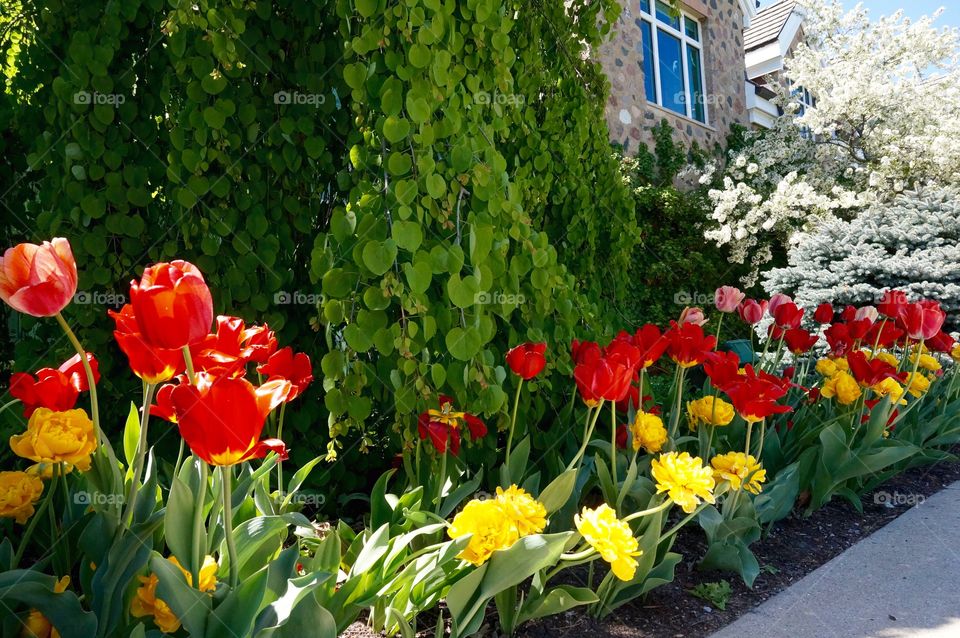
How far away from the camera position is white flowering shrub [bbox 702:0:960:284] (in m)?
7.52

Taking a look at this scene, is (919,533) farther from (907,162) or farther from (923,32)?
(923,32)

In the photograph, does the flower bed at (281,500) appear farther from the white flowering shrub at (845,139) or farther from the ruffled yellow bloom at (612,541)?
the white flowering shrub at (845,139)

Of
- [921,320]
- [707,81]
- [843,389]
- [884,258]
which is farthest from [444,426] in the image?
[707,81]

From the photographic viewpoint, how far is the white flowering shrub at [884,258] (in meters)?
4.66

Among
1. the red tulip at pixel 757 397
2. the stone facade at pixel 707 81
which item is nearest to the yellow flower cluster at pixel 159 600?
the red tulip at pixel 757 397

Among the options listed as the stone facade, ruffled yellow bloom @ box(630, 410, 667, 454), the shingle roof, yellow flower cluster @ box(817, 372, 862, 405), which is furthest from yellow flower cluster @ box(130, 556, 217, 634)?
the shingle roof

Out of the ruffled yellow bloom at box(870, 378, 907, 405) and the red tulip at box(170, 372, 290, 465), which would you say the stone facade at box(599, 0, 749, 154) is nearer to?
the ruffled yellow bloom at box(870, 378, 907, 405)

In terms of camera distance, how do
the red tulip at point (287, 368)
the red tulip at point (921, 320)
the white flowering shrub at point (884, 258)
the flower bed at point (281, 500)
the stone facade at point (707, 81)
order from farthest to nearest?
the stone facade at point (707, 81) → the white flowering shrub at point (884, 258) → the red tulip at point (921, 320) → the red tulip at point (287, 368) → the flower bed at point (281, 500)

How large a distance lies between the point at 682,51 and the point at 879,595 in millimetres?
8831

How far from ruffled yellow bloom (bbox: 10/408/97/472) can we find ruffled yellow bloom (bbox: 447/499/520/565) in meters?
0.71

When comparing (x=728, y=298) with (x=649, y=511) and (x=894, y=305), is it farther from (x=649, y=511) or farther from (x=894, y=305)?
(x=649, y=511)

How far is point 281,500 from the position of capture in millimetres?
1832

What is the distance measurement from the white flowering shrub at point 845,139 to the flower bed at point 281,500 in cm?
556

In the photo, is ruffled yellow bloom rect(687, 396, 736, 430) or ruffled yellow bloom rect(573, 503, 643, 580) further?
ruffled yellow bloom rect(687, 396, 736, 430)
